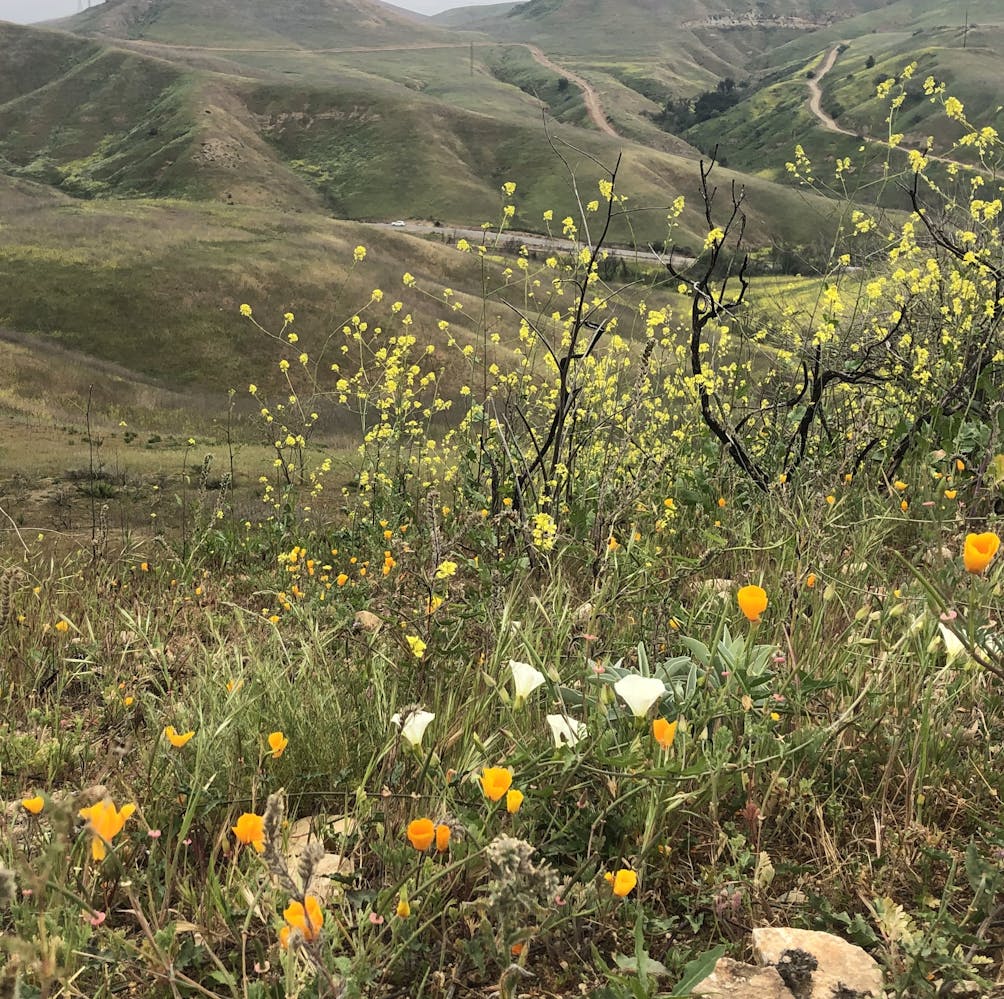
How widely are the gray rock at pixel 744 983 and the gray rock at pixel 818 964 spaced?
0.02 meters

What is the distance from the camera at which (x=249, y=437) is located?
27406 millimetres

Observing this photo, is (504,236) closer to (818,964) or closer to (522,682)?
(522,682)

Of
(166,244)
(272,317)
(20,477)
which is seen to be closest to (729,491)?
(20,477)

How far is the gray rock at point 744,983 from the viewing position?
5.31 ft

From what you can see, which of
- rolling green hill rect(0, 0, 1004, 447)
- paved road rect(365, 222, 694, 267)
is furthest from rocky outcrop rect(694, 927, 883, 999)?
paved road rect(365, 222, 694, 267)

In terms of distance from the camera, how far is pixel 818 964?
5.33 feet

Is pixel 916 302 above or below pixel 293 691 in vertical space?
above

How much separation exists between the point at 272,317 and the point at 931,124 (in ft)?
514

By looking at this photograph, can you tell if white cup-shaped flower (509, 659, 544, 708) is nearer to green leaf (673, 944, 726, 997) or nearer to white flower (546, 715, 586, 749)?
white flower (546, 715, 586, 749)

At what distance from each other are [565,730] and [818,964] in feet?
2.40

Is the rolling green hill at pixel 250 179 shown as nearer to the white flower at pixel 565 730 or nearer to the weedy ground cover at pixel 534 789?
the weedy ground cover at pixel 534 789

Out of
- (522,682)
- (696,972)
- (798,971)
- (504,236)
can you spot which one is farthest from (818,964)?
(504,236)

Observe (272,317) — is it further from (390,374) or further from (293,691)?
(293,691)

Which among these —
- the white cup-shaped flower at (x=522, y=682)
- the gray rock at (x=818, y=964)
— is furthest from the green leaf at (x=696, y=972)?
the white cup-shaped flower at (x=522, y=682)
